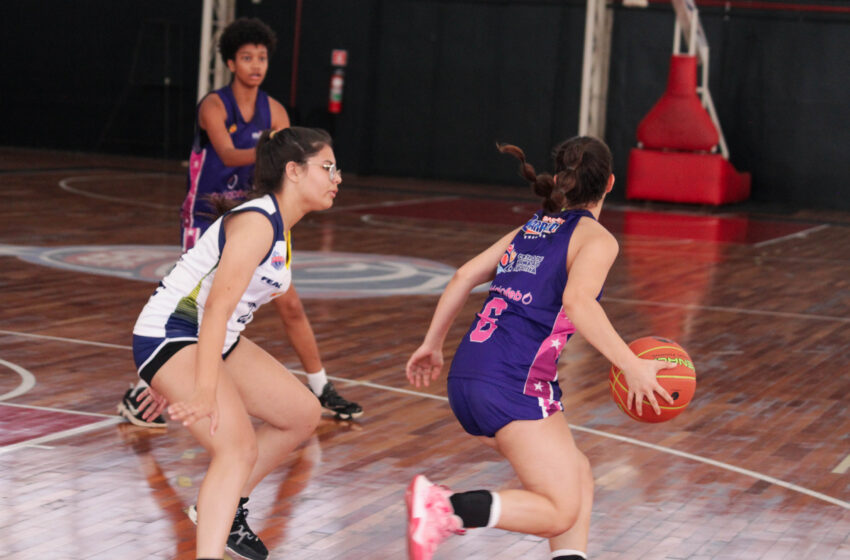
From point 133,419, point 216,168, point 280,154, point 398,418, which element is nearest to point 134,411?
point 133,419

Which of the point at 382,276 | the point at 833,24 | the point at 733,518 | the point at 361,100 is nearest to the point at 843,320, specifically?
the point at 382,276

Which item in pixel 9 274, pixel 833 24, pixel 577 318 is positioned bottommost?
pixel 9 274

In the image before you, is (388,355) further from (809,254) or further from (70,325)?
(809,254)

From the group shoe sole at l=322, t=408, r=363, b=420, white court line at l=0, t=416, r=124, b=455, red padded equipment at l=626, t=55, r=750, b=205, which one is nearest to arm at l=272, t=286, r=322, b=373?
shoe sole at l=322, t=408, r=363, b=420

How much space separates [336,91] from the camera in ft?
64.2

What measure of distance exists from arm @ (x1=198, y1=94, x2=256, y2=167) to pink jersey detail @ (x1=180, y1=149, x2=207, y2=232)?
0.13 m

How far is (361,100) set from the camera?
65.8 feet

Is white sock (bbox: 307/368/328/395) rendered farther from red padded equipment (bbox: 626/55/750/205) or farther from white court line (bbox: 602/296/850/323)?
red padded equipment (bbox: 626/55/750/205)

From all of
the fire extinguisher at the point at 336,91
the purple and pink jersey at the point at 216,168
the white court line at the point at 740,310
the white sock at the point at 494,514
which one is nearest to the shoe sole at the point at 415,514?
the white sock at the point at 494,514

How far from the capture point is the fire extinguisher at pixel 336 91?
19562mm

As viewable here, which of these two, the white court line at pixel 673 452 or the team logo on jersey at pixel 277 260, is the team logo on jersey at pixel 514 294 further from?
the white court line at pixel 673 452

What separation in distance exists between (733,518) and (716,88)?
1476 cm

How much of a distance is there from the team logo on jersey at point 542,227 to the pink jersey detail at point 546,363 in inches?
8.9

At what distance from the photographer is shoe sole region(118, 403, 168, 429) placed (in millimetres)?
5211
